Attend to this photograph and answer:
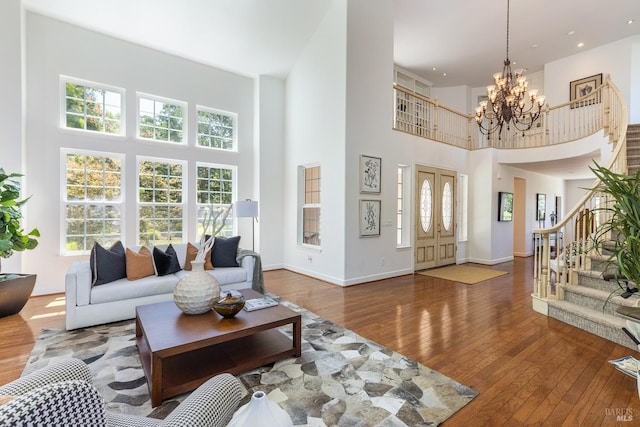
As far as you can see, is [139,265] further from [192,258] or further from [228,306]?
[228,306]

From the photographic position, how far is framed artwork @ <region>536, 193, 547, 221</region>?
9.06 metres

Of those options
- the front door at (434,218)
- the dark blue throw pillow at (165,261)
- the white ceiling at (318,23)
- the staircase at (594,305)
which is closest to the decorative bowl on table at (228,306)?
the dark blue throw pillow at (165,261)

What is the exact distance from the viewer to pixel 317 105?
568cm

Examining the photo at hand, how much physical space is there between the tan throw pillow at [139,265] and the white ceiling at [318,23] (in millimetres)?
3814

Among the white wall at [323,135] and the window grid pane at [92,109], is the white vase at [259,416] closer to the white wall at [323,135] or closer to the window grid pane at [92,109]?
the white wall at [323,135]

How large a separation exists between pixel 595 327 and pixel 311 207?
4.44 meters

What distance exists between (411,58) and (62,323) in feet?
28.7

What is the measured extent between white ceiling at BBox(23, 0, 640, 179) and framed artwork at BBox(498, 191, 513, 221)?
1.13 metres

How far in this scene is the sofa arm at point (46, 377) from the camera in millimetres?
1091

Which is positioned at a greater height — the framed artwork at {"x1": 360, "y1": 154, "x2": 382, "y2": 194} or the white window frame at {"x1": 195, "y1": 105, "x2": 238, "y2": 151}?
the white window frame at {"x1": 195, "y1": 105, "x2": 238, "y2": 151}

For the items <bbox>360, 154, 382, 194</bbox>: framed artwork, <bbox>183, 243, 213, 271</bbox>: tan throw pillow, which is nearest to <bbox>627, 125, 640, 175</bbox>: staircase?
<bbox>360, 154, 382, 194</bbox>: framed artwork

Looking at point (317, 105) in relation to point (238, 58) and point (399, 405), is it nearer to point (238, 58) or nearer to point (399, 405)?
point (238, 58)

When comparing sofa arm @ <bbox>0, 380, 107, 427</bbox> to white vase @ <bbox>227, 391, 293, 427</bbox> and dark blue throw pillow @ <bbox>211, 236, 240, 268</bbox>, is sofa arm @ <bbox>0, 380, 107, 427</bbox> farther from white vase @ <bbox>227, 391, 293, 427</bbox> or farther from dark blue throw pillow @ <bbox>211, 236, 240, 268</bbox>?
dark blue throw pillow @ <bbox>211, 236, 240, 268</bbox>

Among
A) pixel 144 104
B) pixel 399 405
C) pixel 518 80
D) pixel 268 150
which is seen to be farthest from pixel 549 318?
pixel 144 104
